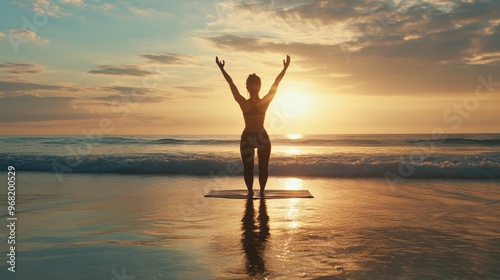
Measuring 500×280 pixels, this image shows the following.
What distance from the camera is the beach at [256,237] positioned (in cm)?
378

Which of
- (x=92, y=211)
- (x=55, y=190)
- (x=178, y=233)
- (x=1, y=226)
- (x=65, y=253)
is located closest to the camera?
(x=65, y=253)

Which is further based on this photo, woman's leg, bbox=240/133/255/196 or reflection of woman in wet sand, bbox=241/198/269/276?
woman's leg, bbox=240/133/255/196

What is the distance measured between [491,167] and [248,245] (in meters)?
13.9

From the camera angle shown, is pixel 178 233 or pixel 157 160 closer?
pixel 178 233

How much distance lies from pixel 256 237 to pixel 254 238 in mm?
64

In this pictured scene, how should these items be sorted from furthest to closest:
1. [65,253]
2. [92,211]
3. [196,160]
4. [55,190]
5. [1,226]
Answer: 1. [196,160]
2. [55,190]
3. [92,211]
4. [1,226]
5. [65,253]

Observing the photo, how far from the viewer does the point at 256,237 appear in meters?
5.09

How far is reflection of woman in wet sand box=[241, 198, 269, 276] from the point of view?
12.6 ft

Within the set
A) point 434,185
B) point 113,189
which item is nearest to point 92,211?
point 113,189

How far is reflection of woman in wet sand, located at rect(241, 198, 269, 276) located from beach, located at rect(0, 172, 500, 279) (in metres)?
0.01

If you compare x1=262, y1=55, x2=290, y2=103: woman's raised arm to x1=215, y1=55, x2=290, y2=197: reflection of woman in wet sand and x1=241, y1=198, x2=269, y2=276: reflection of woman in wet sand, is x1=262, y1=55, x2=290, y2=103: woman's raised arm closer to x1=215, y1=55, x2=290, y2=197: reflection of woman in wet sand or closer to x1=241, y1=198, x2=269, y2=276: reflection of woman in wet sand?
x1=215, y1=55, x2=290, y2=197: reflection of woman in wet sand

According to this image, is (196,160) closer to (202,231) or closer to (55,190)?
(55,190)

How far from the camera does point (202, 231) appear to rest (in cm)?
554

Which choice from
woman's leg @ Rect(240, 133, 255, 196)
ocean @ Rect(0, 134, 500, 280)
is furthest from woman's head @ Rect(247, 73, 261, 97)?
ocean @ Rect(0, 134, 500, 280)
